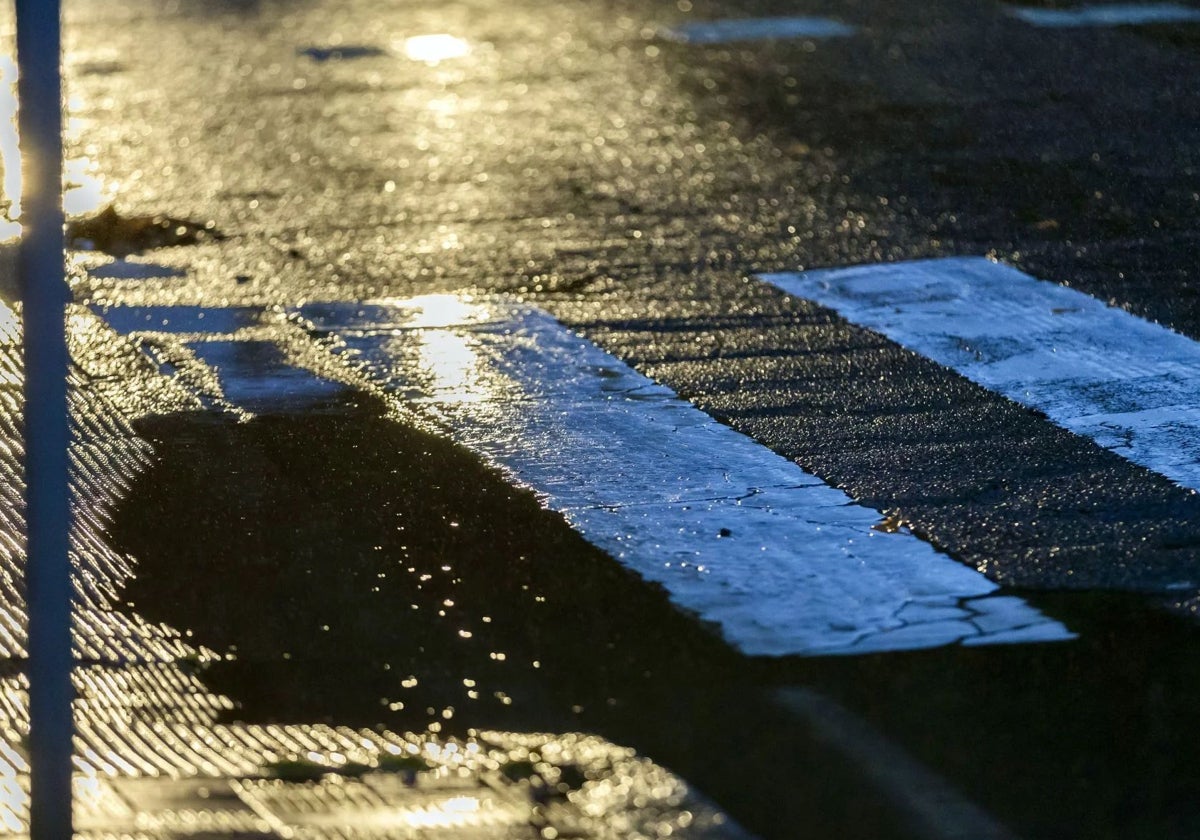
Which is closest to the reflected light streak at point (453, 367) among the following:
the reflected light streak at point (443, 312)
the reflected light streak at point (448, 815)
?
the reflected light streak at point (443, 312)

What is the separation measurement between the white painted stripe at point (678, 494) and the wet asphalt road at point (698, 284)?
0.41 feet

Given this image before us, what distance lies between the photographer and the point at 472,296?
25.9 ft

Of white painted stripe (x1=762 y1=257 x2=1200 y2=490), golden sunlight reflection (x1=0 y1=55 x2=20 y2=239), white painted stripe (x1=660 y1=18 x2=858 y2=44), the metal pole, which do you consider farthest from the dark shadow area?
white painted stripe (x1=660 y1=18 x2=858 y2=44)

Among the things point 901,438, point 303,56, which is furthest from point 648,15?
point 901,438

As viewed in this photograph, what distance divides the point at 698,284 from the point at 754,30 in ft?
22.0

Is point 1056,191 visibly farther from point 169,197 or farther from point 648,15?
point 648,15

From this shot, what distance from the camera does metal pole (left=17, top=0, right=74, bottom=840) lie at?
3.21 meters

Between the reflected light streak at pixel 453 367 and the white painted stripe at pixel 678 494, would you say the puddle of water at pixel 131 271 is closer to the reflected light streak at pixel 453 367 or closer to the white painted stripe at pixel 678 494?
the white painted stripe at pixel 678 494

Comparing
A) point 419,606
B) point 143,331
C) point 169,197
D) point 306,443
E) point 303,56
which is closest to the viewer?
point 419,606

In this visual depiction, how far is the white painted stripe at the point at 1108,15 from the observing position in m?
14.2

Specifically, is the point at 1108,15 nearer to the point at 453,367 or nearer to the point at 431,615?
the point at 453,367

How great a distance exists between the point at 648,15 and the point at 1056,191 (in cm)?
601

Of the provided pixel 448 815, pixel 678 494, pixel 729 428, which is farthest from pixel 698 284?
pixel 448 815

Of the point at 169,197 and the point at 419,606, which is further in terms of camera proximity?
the point at 169,197
